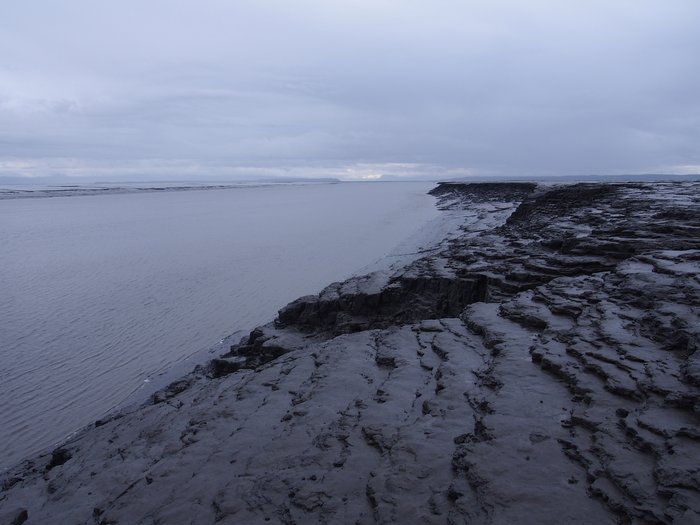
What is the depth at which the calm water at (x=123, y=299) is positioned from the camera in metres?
7.91

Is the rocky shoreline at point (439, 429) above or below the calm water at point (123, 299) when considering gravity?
above

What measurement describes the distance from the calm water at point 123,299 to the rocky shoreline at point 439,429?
1318 millimetres

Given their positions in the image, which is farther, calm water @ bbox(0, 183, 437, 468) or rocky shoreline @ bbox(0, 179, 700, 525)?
calm water @ bbox(0, 183, 437, 468)

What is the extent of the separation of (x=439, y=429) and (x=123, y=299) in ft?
37.2

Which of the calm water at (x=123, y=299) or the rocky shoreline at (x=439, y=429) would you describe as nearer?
the rocky shoreline at (x=439, y=429)

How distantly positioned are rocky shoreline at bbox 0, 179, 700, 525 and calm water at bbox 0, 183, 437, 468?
1.32 meters

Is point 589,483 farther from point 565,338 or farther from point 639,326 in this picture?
point 639,326

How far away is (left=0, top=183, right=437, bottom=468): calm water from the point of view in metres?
7.91

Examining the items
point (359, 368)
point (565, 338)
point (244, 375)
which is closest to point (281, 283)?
point (244, 375)

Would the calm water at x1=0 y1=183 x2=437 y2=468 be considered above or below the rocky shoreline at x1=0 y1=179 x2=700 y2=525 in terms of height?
below

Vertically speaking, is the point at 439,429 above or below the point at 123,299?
above

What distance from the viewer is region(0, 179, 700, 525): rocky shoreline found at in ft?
11.9

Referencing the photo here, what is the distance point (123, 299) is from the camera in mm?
13438

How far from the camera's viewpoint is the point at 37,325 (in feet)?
36.8
